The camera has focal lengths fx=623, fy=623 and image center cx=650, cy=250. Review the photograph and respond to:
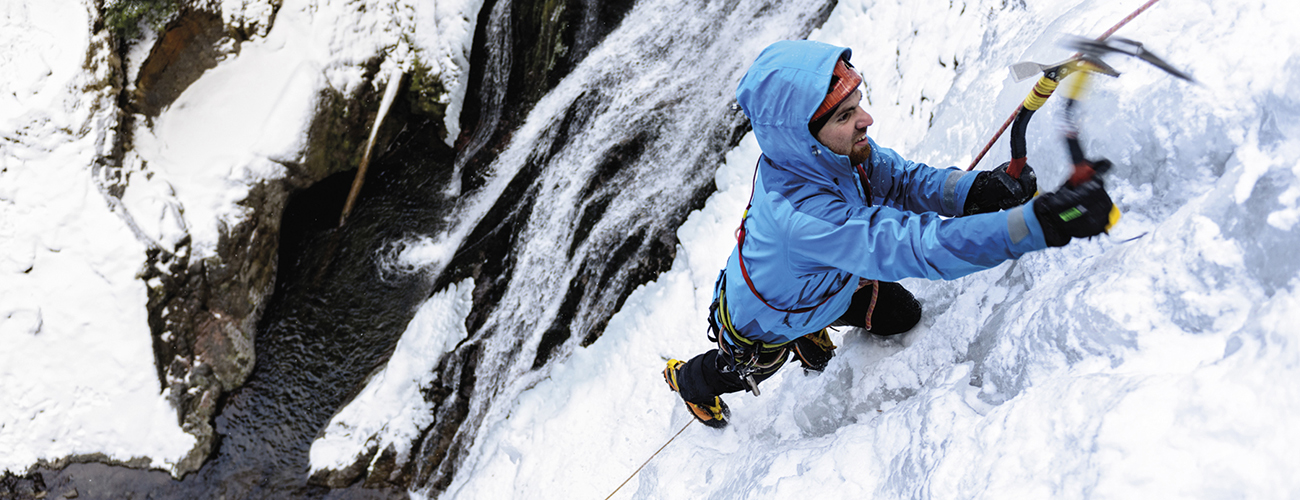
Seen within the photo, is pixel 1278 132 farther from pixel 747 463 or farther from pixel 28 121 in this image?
pixel 28 121

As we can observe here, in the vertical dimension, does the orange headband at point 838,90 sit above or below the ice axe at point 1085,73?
above

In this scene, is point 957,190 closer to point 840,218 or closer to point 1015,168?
point 1015,168

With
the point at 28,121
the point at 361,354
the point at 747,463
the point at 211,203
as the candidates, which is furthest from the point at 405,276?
the point at 747,463

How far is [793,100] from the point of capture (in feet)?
5.30

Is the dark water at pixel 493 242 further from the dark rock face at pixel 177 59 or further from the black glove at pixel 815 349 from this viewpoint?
the black glove at pixel 815 349

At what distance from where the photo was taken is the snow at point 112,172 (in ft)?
13.8

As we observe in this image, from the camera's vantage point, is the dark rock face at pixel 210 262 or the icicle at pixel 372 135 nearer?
the dark rock face at pixel 210 262

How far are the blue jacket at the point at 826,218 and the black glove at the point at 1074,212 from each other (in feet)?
0.09

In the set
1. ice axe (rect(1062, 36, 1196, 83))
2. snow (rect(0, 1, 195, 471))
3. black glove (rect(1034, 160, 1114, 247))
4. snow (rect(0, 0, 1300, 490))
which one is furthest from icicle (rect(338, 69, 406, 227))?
black glove (rect(1034, 160, 1114, 247))

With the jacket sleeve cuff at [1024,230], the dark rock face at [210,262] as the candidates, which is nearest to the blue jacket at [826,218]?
the jacket sleeve cuff at [1024,230]

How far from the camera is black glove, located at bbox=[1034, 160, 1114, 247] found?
1293 millimetres

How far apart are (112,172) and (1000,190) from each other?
5.34 meters

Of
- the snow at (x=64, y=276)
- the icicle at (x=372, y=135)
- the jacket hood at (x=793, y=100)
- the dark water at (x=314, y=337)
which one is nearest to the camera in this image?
the jacket hood at (x=793, y=100)

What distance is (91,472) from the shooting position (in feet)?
15.5
